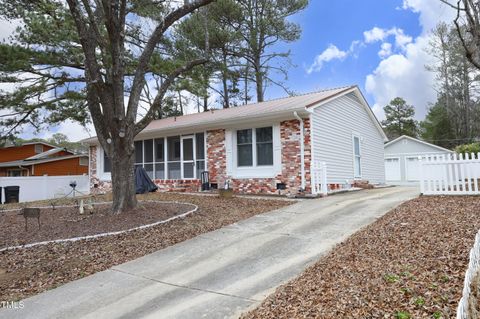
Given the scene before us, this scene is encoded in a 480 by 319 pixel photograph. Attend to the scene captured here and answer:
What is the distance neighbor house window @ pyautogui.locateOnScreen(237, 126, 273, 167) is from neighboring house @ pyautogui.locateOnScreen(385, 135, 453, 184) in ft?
47.7

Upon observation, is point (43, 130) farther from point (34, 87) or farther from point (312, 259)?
point (312, 259)

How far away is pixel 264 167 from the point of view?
1294 cm

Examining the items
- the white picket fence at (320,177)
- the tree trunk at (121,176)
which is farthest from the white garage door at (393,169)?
the tree trunk at (121,176)

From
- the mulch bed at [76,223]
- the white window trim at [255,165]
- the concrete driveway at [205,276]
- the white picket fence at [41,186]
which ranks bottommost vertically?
the concrete driveway at [205,276]

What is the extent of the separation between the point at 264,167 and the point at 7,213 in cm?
849

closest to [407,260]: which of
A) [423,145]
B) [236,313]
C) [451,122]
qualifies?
[236,313]

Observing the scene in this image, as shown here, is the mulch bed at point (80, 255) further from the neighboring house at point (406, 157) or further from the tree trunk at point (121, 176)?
the neighboring house at point (406, 157)

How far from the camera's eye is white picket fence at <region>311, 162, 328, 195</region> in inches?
461

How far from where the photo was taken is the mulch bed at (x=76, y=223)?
724 cm

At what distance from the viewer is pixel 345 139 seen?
14430 millimetres

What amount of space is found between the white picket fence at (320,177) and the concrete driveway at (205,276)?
384cm

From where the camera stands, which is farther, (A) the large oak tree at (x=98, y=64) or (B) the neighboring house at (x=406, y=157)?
(B) the neighboring house at (x=406, y=157)

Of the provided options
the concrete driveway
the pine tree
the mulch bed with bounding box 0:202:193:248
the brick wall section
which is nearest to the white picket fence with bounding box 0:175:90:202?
the mulch bed with bounding box 0:202:193:248

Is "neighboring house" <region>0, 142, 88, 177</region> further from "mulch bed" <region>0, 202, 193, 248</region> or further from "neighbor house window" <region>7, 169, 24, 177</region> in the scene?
"mulch bed" <region>0, 202, 193, 248</region>
